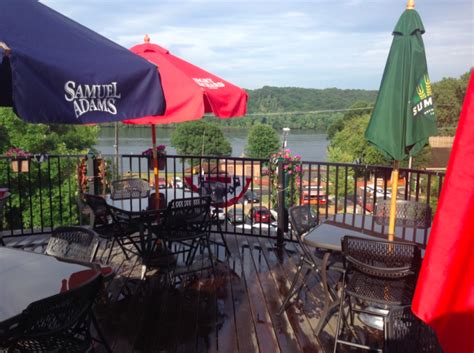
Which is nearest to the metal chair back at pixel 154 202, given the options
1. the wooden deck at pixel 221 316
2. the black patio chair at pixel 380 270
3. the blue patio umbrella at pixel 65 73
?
the wooden deck at pixel 221 316

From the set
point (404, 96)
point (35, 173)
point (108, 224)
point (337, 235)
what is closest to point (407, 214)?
point (337, 235)

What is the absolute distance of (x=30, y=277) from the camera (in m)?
2.28

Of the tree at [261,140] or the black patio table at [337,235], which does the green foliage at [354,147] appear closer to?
the tree at [261,140]

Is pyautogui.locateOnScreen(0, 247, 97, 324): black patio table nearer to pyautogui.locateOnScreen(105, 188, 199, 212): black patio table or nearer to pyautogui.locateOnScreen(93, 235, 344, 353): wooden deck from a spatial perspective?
pyautogui.locateOnScreen(93, 235, 344, 353): wooden deck

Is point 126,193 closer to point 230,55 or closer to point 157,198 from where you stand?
point 157,198

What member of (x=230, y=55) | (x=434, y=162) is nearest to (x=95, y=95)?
(x=230, y=55)

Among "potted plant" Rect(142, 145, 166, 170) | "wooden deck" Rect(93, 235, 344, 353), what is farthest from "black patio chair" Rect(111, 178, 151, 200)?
"wooden deck" Rect(93, 235, 344, 353)

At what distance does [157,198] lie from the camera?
442 cm

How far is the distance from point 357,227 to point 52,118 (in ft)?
8.22

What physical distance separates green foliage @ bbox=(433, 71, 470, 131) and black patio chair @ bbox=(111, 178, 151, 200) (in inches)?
1978

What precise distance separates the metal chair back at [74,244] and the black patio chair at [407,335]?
6.33ft

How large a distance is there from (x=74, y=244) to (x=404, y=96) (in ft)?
8.41

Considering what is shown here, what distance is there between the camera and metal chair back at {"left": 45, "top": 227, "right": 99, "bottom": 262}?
2.83 m

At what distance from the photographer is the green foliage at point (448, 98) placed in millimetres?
50000
